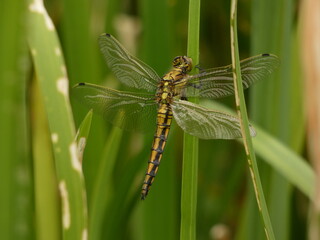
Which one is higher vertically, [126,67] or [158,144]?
[126,67]

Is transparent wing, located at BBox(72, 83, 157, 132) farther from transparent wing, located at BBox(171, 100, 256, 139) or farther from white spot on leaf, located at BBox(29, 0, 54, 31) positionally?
white spot on leaf, located at BBox(29, 0, 54, 31)

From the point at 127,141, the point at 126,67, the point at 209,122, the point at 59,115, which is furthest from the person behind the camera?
the point at 127,141

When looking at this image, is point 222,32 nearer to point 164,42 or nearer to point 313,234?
point 164,42

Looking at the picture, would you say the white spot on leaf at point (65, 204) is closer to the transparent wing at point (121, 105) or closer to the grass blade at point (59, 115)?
the grass blade at point (59, 115)

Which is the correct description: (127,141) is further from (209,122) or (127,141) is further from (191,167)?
(191,167)

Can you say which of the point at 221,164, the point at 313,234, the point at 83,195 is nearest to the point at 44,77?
the point at 83,195

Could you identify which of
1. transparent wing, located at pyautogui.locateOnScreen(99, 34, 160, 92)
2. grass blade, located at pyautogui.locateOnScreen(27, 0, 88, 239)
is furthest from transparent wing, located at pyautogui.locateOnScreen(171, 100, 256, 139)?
grass blade, located at pyautogui.locateOnScreen(27, 0, 88, 239)

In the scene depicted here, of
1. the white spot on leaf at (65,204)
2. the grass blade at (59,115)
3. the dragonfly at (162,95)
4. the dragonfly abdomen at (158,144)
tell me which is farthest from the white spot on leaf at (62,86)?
the dragonfly abdomen at (158,144)

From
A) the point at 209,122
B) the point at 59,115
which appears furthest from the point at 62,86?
the point at 209,122
